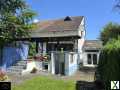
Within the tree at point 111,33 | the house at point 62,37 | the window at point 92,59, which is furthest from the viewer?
the window at point 92,59

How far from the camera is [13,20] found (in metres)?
23.2

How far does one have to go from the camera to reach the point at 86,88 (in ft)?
47.4

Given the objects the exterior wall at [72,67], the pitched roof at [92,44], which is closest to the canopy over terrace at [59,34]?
the pitched roof at [92,44]

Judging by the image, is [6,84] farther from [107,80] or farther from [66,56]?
[66,56]

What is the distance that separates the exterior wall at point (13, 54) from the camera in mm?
24125

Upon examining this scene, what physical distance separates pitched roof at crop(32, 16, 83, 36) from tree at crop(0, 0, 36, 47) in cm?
1030

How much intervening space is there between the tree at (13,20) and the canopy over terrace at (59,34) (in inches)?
374

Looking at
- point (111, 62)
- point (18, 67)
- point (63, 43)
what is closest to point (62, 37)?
point (63, 43)

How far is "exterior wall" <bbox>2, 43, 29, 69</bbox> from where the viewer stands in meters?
24.1

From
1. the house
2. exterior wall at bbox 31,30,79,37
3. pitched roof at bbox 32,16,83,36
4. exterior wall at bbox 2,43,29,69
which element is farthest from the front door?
exterior wall at bbox 2,43,29,69

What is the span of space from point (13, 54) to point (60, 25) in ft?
45.0

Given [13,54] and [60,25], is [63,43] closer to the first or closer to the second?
[60,25]

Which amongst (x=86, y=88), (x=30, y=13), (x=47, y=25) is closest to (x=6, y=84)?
(x=86, y=88)

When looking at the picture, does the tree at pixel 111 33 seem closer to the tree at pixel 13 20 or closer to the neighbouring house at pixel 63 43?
the neighbouring house at pixel 63 43
